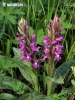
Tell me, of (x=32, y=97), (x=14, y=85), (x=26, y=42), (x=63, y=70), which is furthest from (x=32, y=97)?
(x=26, y=42)

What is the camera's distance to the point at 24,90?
1.61 m

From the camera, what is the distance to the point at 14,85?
151cm

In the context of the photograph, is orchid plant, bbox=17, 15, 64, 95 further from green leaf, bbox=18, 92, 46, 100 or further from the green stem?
green leaf, bbox=18, 92, 46, 100

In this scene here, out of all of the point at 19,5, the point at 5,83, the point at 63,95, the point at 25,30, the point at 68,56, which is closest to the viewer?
the point at 25,30

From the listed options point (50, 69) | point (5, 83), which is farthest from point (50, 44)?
point (5, 83)

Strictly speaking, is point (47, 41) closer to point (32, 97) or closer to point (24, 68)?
point (24, 68)

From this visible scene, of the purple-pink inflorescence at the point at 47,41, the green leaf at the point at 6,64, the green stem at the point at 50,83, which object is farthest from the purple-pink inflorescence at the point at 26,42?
the green leaf at the point at 6,64

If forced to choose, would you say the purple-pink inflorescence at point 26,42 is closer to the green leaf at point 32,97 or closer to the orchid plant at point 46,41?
the orchid plant at point 46,41

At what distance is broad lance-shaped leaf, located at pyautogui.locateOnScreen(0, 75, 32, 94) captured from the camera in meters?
1.50

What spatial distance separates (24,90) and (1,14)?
2.26ft

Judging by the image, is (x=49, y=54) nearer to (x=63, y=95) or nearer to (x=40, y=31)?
(x=63, y=95)

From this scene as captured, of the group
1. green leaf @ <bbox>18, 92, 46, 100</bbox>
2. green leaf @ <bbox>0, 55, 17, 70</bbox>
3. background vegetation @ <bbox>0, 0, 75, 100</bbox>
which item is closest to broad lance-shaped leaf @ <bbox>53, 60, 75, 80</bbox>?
background vegetation @ <bbox>0, 0, 75, 100</bbox>

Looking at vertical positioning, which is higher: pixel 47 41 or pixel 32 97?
pixel 47 41

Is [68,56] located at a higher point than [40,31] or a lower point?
lower
